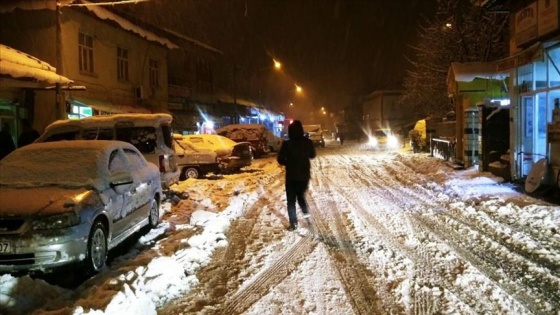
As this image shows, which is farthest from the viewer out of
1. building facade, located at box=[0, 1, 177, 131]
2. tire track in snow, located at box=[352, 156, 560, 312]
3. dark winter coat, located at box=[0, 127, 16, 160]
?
building facade, located at box=[0, 1, 177, 131]

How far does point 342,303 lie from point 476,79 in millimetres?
15923

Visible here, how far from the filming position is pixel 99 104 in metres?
21.7

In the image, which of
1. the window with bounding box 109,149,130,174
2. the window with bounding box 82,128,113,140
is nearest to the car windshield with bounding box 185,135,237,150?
the window with bounding box 82,128,113,140

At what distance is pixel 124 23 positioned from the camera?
23109 millimetres

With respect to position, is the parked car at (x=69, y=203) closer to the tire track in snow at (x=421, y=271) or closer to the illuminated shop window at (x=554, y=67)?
the tire track in snow at (x=421, y=271)

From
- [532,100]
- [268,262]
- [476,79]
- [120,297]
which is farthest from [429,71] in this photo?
[120,297]

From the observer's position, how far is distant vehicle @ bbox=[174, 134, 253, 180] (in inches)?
686

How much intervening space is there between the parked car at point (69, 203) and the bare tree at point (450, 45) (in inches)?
849

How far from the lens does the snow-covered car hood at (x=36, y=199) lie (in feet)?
19.4

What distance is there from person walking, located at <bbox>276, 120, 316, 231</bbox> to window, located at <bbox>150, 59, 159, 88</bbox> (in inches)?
829

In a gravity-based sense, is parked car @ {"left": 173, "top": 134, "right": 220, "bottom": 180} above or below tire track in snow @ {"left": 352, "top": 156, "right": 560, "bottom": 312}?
above

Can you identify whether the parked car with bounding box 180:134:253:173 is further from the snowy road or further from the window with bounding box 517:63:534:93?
the window with bounding box 517:63:534:93

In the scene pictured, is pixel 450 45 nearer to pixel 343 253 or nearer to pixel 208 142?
pixel 208 142

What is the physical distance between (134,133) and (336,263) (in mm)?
7510
